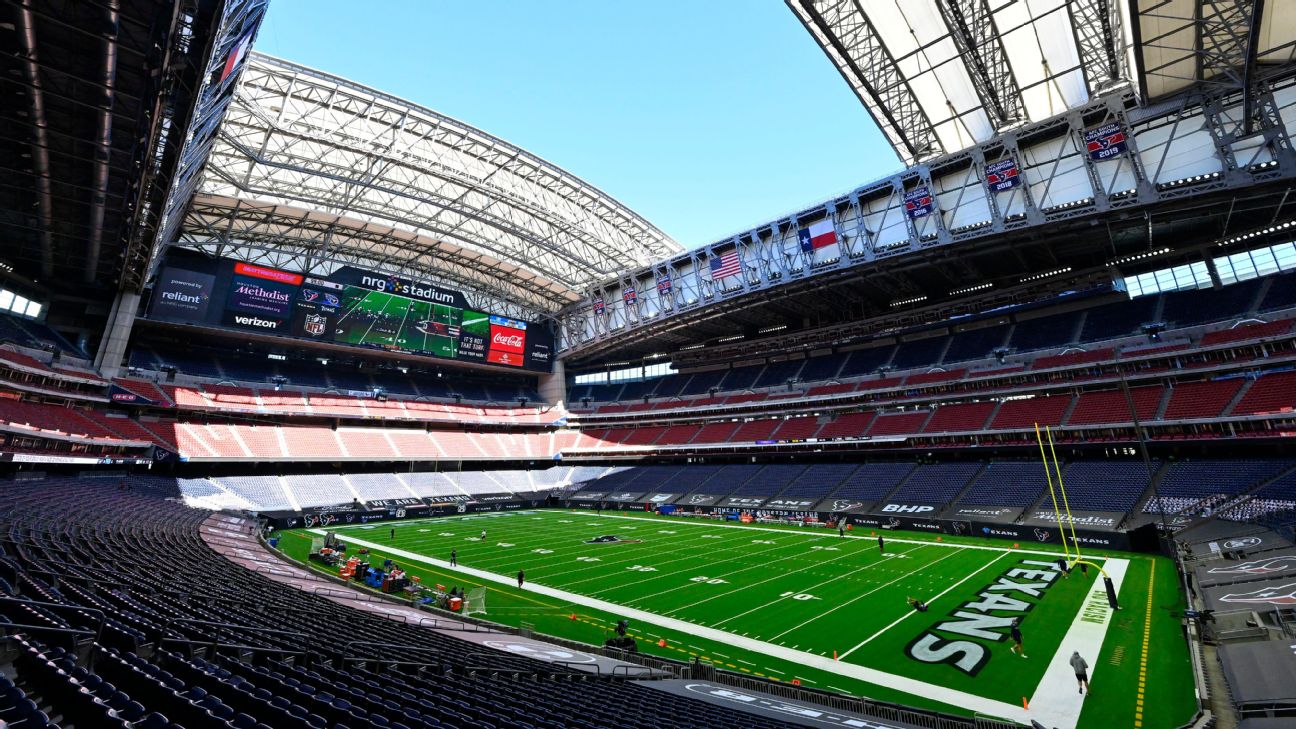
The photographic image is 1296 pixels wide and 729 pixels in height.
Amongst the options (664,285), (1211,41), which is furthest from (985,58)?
(664,285)

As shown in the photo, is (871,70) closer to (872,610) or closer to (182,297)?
(872,610)

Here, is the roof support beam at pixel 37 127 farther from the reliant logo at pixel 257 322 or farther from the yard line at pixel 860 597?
the yard line at pixel 860 597

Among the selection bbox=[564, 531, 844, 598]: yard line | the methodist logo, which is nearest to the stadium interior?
the methodist logo

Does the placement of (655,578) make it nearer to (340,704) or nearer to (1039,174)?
(340,704)

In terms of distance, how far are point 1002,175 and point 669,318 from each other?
2676 centimetres

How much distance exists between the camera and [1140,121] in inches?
1087

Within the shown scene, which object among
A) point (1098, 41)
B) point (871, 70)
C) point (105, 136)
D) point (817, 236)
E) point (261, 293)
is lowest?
point (105, 136)

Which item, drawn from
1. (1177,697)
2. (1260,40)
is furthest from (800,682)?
(1260,40)

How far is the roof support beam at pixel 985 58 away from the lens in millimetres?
26266

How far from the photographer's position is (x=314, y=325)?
1924 inches

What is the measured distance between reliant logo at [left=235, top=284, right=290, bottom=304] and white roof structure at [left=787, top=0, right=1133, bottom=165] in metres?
44.3

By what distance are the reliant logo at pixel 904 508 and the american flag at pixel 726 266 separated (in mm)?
20374

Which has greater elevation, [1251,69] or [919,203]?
[919,203]

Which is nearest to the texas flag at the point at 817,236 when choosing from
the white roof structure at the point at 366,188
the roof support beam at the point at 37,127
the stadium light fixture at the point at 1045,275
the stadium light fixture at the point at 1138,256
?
the white roof structure at the point at 366,188
